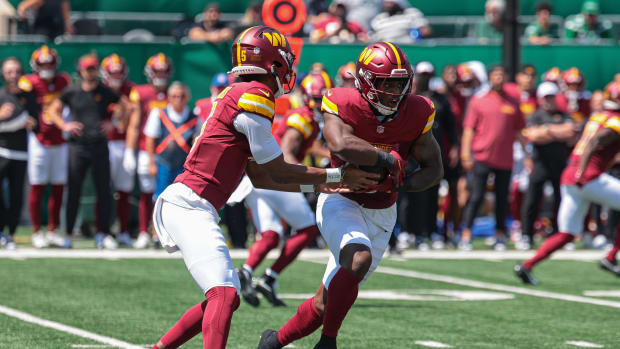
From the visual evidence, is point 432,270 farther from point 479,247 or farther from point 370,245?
point 370,245

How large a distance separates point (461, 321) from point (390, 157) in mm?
2687

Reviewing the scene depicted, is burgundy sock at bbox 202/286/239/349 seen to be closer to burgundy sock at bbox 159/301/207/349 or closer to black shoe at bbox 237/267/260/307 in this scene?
burgundy sock at bbox 159/301/207/349

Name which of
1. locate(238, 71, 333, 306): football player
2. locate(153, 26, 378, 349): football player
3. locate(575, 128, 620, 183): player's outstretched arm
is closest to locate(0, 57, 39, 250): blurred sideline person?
locate(238, 71, 333, 306): football player

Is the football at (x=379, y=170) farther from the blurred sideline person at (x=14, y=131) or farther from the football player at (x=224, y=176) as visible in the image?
the blurred sideline person at (x=14, y=131)

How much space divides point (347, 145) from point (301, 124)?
2862mm

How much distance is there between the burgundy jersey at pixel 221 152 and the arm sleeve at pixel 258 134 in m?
0.06

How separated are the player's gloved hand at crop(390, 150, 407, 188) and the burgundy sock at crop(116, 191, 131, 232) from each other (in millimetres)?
8127

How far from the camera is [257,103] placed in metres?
5.35

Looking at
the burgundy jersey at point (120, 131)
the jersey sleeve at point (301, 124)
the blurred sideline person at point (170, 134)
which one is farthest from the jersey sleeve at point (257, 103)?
the burgundy jersey at point (120, 131)

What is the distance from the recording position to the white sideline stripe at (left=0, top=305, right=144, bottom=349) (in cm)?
681

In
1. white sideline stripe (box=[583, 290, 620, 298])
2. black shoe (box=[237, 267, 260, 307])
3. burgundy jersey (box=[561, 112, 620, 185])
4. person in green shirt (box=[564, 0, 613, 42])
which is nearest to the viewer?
black shoe (box=[237, 267, 260, 307])

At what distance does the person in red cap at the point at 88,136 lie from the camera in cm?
1312

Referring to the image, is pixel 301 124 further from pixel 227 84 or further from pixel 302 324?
pixel 227 84

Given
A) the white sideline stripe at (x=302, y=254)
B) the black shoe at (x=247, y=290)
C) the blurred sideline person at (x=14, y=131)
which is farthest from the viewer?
the blurred sideline person at (x=14, y=131)
